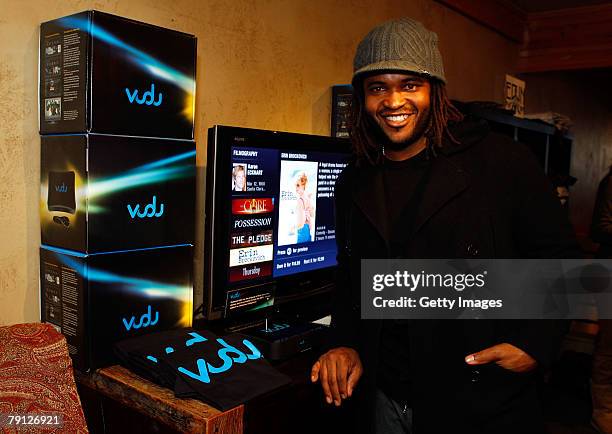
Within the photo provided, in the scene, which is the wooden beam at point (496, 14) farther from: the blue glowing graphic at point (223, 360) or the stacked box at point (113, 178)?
the blue glowing graphic at point (223, 360)

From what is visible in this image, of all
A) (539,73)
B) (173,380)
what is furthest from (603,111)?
(173,380)

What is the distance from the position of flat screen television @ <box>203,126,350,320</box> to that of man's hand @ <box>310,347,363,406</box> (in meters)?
0.43

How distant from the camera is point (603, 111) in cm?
706

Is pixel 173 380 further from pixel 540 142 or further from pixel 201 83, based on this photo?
pixel 540 142

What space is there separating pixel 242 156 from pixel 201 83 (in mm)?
494

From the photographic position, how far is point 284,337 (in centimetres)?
166

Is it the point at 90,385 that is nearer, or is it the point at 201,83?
the point at 90,385

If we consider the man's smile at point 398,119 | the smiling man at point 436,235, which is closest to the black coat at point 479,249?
the smiling man at point 436,235

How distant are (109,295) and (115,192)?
25 centimetres

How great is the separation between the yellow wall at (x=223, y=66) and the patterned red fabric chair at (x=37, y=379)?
37 centimetres

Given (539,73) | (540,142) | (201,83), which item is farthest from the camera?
(539,73)

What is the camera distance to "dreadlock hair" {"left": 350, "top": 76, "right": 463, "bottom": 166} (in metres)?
1.36

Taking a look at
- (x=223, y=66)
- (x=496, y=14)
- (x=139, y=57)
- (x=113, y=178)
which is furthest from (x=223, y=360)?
(x=496, y=14)

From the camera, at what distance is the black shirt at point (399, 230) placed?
4.36 ft
